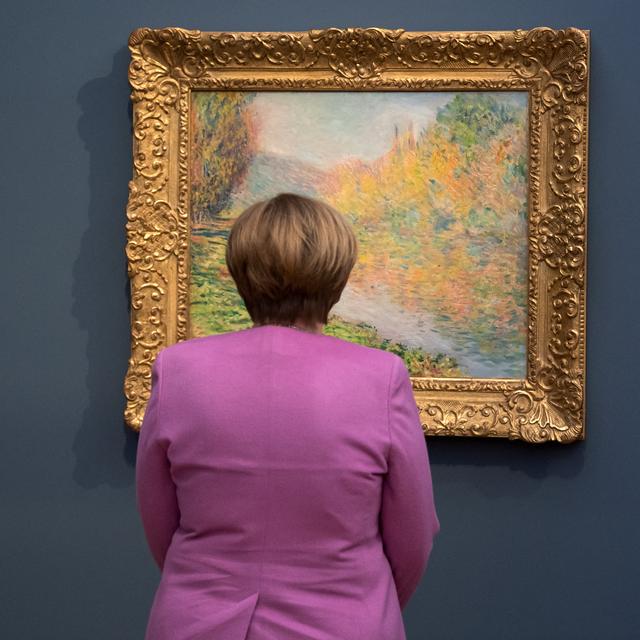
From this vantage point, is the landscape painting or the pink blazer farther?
the landscape painting

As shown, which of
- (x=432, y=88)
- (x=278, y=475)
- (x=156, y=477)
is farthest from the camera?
(x=432, y=88)

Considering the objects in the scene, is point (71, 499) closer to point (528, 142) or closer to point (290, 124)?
point (290, 124)

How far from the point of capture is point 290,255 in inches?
61.7

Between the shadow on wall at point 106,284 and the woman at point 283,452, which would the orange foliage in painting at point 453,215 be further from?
the woman at point 283,452

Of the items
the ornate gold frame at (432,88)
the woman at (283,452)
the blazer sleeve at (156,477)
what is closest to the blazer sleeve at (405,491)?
the woman at (283,452)

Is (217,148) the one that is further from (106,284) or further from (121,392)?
(121,392)

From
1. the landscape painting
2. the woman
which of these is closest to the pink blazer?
the woman

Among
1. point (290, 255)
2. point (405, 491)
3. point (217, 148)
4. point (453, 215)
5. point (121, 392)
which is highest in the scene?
point (217, 148)

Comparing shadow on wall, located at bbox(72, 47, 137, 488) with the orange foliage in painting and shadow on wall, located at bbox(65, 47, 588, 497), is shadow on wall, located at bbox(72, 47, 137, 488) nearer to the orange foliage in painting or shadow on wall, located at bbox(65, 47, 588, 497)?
shadow on wall, located at bbox(65, 47, 588, 497)

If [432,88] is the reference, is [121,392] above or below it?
below

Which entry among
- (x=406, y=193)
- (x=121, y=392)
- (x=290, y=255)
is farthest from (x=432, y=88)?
(x=290, y=255)

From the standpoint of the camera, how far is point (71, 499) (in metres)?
2.91

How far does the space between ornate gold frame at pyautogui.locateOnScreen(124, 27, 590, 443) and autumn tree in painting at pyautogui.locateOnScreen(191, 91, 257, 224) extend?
33 mm

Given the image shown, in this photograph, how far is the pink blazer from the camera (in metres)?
1.54
